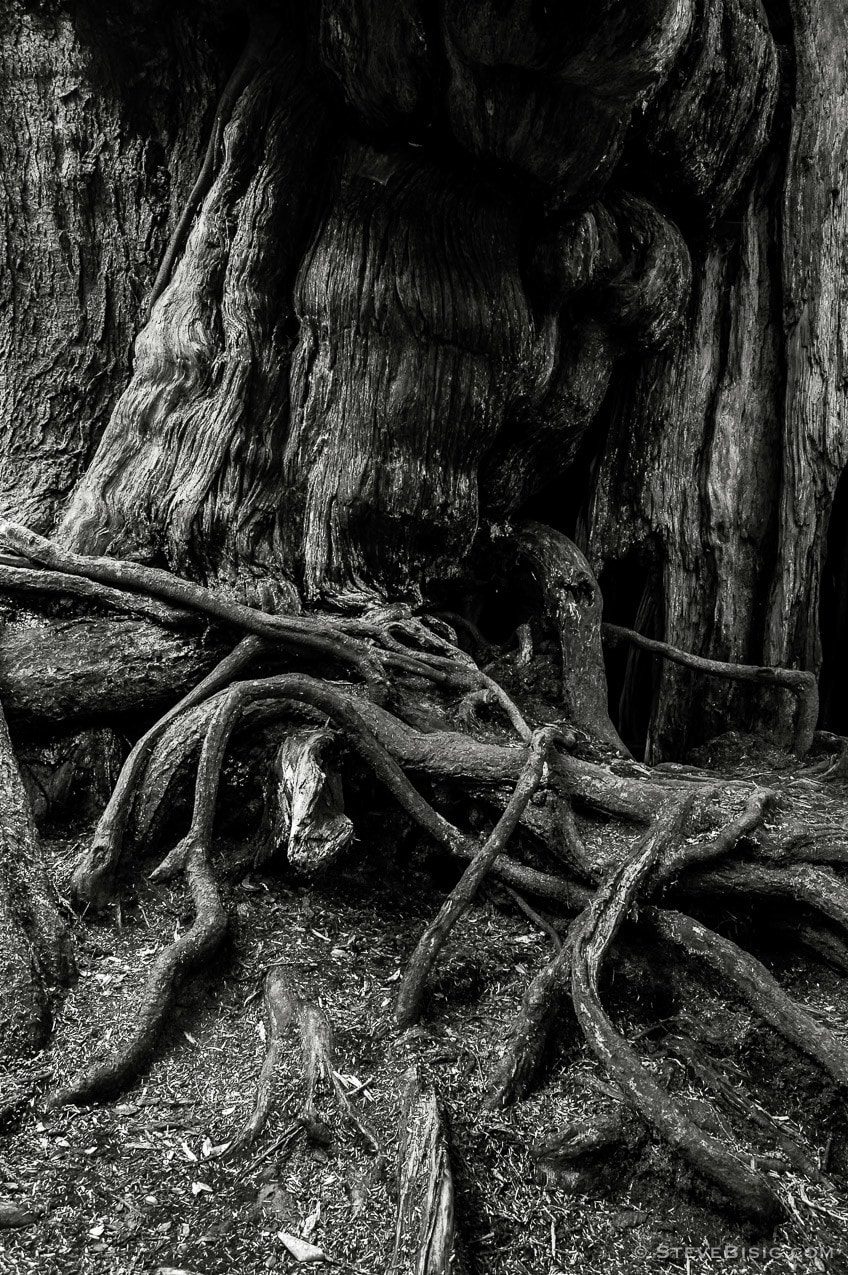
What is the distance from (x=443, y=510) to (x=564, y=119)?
1691mm

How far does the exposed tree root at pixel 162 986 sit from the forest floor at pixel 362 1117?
4cm

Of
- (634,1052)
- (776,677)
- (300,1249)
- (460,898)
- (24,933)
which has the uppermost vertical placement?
(776,677)

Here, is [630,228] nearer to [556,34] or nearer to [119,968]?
[556,34]

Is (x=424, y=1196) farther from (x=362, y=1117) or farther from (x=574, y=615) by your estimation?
(x=574, y=615)

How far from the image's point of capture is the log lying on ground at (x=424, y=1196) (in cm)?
192

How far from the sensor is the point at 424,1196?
203cm

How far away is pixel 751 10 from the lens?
482 centimetres

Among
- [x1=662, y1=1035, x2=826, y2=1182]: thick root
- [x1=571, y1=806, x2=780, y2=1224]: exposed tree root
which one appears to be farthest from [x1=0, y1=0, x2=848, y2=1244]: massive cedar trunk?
[x1=662, y1=1035, x2=826, y2=1182]: thick root

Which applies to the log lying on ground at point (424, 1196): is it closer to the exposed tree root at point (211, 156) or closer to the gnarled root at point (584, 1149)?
the gnarled root at point (584, 1149)

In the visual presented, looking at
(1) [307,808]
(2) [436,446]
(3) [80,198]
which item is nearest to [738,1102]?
(1) [307,808]

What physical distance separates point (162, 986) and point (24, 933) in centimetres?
41

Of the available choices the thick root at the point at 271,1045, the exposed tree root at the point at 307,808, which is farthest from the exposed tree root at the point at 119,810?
Answer: the thick root at the point at 271,1045

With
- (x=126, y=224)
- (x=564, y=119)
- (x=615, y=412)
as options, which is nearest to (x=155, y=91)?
(x=126, y=224)

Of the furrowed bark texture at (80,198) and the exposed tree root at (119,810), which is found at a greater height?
the furrowed bark texture at (80,198)
